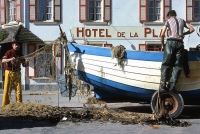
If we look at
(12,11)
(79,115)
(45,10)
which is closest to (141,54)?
(79,115)

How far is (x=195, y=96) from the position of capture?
9.66 metres

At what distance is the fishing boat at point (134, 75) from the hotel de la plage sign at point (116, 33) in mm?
13921

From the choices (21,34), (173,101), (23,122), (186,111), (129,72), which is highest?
(21,34)

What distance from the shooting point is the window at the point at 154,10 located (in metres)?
24.0

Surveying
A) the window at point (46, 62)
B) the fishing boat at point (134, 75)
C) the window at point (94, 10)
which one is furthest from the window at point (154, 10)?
the fishing boat at point (134, 75)

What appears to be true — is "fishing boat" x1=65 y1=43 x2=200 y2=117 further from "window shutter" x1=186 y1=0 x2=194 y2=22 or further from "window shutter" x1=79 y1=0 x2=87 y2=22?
"window shutter" x1=186 y1=0 x2=194 y2=22

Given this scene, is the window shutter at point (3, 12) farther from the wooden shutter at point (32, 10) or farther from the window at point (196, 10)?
the window at point (196, 10)

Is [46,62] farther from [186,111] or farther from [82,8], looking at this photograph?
[82,8]

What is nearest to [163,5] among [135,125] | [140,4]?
[140,4]

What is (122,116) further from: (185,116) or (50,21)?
(50,21)

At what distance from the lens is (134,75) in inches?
370

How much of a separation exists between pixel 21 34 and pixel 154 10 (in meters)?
7.69

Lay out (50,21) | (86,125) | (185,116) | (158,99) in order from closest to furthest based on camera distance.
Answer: (86,125)
(158,99)
(185,116)
(50,21)

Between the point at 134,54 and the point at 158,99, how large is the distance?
1.12 meters
